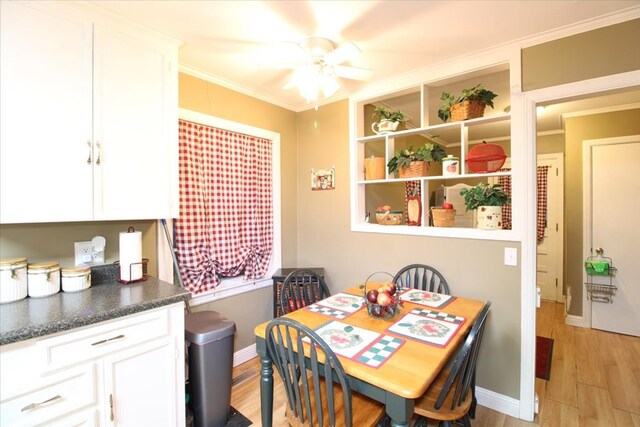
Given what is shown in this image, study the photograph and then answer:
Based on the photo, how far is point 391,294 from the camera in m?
1.71

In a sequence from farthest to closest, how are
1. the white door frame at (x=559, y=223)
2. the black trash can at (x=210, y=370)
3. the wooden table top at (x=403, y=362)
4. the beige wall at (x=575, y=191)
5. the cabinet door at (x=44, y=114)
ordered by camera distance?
the white door frame at (x=559, y=223) → the beige wall at (x=575, y=191) → the black trash can at (x=210, y=370) → the cabinet door at (x=44, y=114) → the wooden table top at (x=403, y=362)

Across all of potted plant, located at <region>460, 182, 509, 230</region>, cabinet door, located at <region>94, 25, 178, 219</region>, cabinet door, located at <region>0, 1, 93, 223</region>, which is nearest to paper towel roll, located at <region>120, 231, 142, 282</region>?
cabinet door, located at <region>94, 25, 178, 219</region>

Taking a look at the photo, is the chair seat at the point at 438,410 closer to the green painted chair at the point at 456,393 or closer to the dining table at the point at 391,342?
the green painted chair at the point at 456,393

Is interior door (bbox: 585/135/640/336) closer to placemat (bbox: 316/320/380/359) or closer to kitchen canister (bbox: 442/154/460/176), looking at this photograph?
kitchen canister (bbox: 442/154/460/176)

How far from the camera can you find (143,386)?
58.2 inches

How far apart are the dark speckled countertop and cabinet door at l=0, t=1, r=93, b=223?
40cm

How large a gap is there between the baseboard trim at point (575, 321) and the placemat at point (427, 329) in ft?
9.72

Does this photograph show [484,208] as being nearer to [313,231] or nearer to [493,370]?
[493,370]

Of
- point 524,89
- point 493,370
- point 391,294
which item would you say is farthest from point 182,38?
point 493,370

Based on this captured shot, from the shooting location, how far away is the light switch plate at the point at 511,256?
199 cm

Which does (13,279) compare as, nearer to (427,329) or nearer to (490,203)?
(427,329)

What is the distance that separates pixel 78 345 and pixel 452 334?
1.67 metres

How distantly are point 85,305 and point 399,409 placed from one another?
4.73 feet

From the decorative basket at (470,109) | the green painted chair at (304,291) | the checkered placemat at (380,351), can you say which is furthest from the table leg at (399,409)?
the decorative basket at (470,109)
